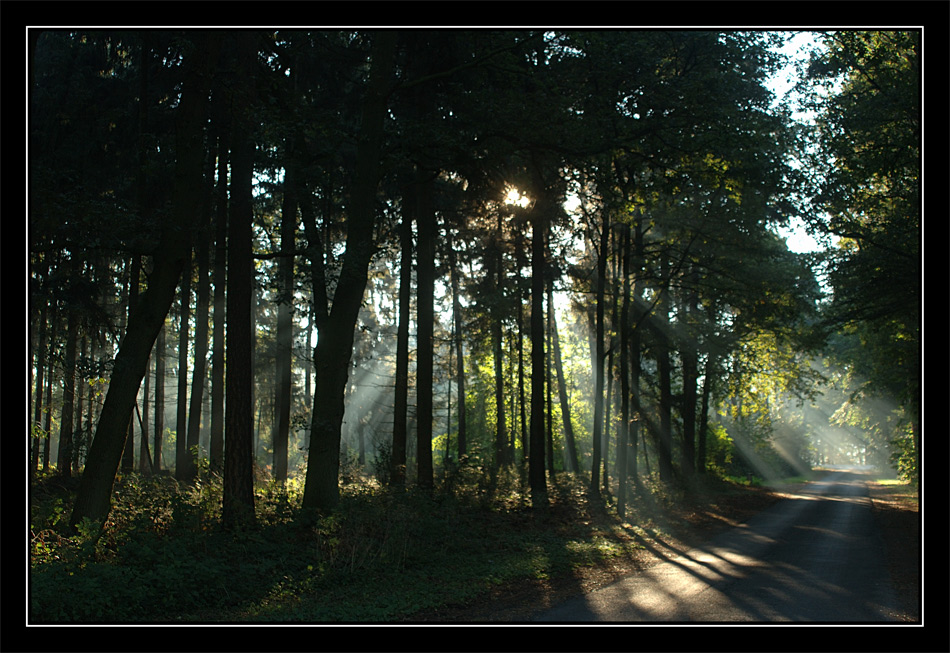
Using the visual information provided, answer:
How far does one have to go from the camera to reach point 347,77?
1820 centimetres

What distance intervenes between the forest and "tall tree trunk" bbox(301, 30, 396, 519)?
0.06 meters

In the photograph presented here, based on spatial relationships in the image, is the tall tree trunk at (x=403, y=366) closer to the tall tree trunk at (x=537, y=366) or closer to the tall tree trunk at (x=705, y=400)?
the tall tree trunk at (x=537, y=366)

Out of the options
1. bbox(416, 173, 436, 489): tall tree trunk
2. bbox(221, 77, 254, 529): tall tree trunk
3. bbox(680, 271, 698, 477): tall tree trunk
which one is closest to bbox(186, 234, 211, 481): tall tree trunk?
bbox(416, 173, 436, 489): tall tree trunk

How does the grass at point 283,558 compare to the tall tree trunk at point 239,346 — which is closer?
the grass at point 283,558

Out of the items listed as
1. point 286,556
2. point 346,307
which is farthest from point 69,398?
point 286,556

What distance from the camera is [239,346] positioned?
43.1 ft

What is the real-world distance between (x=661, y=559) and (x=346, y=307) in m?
8.13

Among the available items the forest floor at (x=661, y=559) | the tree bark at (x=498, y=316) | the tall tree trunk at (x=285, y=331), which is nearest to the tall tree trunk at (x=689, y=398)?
the forest floor at (x=661, y=559)

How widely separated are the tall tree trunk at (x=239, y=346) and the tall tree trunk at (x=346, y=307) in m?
1.59

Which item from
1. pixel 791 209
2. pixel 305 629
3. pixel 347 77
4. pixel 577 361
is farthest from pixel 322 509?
pixel 577 361

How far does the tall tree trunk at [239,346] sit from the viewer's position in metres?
12.9

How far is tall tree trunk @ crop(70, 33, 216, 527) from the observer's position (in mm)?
11422

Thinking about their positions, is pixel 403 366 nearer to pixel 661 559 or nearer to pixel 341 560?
pixel 661 559
